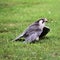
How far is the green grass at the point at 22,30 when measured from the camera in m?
9.98

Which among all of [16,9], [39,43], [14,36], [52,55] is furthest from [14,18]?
[52,55]

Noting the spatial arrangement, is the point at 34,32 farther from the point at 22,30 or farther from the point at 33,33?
the point at 22,30

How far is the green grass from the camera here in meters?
9.98

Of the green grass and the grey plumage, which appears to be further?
the grey plumage

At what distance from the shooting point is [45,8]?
1995 centimetres

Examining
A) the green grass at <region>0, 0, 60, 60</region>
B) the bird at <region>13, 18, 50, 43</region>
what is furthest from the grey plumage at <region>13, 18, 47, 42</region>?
the green grass at <region>0, 0, 60, 60</region>

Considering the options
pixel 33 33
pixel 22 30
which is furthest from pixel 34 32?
pixel 22 30

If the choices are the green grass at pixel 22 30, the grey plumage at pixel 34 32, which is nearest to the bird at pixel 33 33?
the grey plumage at pixel 34 32

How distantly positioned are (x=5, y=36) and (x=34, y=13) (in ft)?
19.7

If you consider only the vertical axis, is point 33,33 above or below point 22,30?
above

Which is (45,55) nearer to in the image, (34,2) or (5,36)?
(5,36)

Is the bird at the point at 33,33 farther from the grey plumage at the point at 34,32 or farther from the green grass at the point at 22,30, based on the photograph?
the green grass at the point at 22,30

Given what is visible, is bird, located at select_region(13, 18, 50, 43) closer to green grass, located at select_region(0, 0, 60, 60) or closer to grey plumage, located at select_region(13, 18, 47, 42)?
grey plumage, located at select_region(13, 18, 47, 42)

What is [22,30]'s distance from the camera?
44.1ft
